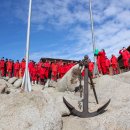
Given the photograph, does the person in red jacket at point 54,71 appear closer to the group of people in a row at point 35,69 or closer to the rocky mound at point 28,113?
the group of people in a row at point 35,69

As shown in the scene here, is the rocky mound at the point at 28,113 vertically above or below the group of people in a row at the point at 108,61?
below

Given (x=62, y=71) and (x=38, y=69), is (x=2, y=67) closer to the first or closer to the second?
(x=38, y=69)

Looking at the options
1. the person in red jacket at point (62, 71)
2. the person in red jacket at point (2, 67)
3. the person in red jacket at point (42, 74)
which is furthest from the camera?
the person in red jacket at point (62, 71)

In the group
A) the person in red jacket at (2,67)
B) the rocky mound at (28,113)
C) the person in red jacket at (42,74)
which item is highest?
the person in red jacket at (2,67)

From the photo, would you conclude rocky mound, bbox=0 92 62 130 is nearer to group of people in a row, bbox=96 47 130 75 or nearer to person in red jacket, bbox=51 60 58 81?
group of people in a row, bbox=96 47 130 75

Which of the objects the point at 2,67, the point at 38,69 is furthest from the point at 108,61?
the point at 2,67

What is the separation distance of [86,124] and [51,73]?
55.3ft

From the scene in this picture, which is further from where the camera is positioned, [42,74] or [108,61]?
[42,74]

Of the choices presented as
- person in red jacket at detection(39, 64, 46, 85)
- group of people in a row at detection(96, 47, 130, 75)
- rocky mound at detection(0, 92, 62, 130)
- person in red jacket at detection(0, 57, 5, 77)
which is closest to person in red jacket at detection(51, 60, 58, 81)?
person in red jacket at detection(39, 64, 46, 85)

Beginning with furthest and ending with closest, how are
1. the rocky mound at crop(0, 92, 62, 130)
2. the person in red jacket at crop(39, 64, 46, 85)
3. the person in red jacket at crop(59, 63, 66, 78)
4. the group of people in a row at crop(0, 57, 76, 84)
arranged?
the person in red jacket at crop(59, 63, 66, 78) → the group of people in a row at crop(0, 57, 76, 84) → the person in red jacket at crop(39, 64, 46, 85) → the rocky mound at crop(0, 92, 62, 130)

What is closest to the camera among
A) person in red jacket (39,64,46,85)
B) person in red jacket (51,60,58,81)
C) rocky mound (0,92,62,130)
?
rocky mound (0,92,62,130)

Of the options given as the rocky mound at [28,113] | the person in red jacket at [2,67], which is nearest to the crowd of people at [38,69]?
the person in red jacket at [2,67]

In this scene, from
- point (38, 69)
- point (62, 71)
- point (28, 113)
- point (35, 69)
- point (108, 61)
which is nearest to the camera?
point (28, 113)

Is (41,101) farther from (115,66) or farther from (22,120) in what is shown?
(115,66)
